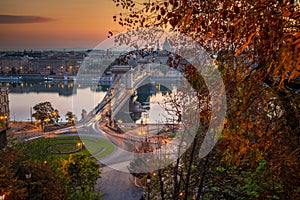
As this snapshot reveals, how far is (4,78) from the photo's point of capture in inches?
2958

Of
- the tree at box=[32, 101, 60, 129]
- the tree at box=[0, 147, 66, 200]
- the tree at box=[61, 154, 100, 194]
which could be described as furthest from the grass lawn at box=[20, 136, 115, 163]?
the tree at box=[0, 147, 66, 200]

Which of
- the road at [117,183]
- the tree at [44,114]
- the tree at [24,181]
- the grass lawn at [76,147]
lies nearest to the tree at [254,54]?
the tree at [24,181]

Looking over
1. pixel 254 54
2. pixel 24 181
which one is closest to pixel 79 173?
pixel 24 181

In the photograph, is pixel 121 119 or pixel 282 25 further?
pixel 121 119

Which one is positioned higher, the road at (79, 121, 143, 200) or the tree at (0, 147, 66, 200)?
the tree at (0, 147, 66, 200)

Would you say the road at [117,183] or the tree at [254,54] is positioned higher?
the tree at [254,54]

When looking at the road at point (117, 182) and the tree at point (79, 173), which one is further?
the road at point (117, 182)

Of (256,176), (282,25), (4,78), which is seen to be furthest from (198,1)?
(4,78)

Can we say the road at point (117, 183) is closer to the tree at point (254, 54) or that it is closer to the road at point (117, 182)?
the road at point (117, 182)

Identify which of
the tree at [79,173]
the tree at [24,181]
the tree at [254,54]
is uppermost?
the tree at [254,54]

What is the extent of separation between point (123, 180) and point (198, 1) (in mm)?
9750

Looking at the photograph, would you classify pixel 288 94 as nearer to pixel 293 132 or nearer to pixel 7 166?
pixel 293 132

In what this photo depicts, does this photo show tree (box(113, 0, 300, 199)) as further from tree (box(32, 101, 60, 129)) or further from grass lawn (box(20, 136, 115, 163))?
tree (box(32, 101, 60, 129))

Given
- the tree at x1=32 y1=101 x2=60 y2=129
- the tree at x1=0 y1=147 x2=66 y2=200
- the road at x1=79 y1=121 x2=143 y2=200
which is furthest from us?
the tree at x1=32 y1=101 x2=60 y2=129
